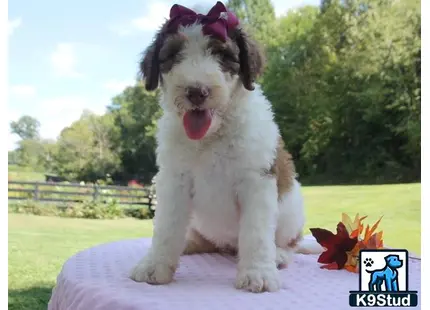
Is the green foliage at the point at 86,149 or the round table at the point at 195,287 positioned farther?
the green foliage at the point at 86,149

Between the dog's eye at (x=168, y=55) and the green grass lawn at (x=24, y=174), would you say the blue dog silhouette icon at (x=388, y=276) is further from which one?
the green grass lawn at (x=24, y=174)

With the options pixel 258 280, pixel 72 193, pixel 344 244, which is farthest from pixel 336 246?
pixel 72 193

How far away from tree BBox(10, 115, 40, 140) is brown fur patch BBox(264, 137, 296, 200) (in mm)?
3375

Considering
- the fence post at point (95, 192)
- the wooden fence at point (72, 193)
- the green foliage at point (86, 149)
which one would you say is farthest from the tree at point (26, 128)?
the fence post at point (95, 192)

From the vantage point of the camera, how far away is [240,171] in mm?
1522

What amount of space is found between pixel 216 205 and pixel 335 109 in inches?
118

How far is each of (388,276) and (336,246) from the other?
332 mm

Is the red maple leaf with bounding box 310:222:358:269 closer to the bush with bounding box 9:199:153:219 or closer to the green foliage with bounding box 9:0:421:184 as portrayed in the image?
the green foliage with bounding box 9:0:421:184

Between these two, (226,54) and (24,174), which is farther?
(24,174)

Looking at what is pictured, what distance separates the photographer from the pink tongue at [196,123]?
143cm

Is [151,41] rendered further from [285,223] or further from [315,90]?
[315,90]

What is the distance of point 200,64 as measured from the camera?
139cm

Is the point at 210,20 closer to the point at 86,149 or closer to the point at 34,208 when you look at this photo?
the point at 86,149

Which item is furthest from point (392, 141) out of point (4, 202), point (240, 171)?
point (4, 202)
